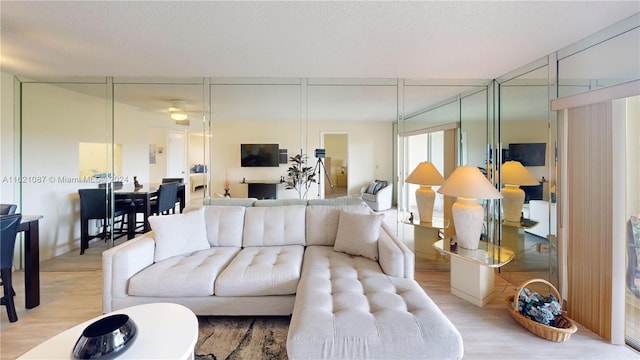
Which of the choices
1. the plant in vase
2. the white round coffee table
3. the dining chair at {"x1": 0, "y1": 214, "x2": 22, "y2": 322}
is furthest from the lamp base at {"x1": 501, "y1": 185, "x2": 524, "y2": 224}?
the dining chair at {"x1": 0, "y1": 214, "x2": 22, "y2": 322}

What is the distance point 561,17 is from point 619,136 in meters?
0.93

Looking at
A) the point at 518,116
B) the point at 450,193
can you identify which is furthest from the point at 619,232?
the point at 518,116

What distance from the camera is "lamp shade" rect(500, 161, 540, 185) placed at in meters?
2.65

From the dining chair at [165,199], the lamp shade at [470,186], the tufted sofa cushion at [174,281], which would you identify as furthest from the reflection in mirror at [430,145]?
the dining chair at [165,199]

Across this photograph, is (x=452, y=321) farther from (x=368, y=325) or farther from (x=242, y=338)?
(x=242, y=338)

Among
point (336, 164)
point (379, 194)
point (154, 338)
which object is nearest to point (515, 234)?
point (379, 194)

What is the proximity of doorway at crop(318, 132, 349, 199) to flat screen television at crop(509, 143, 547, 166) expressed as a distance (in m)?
2.25

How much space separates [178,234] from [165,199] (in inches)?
77.9

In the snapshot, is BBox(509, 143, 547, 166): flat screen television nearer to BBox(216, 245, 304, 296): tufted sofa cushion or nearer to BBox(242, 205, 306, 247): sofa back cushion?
BBox(242, 205, 306, 247): sofa back cushion

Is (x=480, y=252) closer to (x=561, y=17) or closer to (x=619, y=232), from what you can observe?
(x=619, y=232)

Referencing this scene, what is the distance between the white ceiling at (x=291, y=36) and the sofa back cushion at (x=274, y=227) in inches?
60.4

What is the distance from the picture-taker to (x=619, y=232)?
1.84 meters

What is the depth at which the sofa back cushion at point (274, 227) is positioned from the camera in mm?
2629

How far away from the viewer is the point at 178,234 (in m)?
2.34
